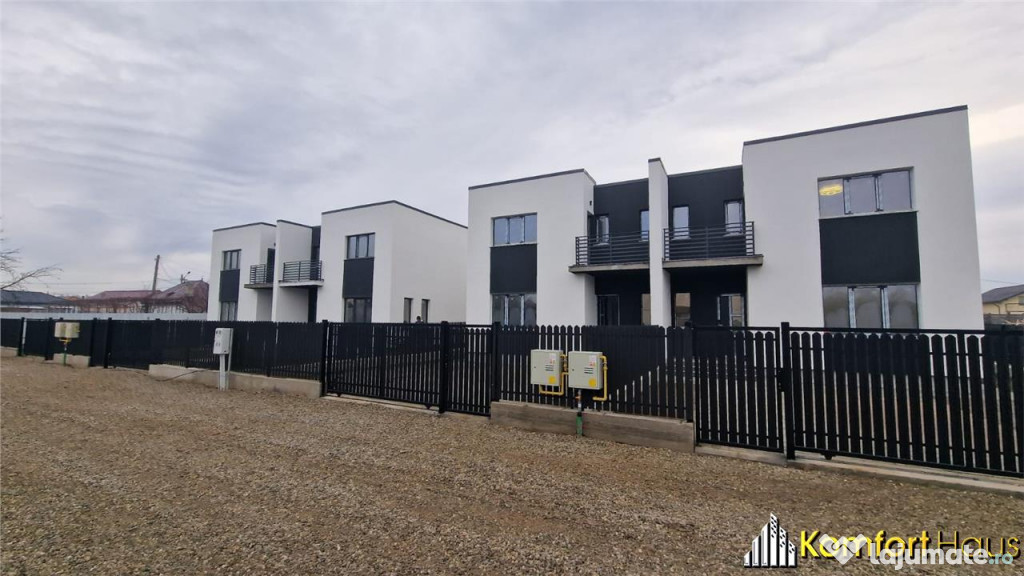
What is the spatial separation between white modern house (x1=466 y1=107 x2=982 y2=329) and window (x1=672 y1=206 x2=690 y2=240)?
0.05 metres

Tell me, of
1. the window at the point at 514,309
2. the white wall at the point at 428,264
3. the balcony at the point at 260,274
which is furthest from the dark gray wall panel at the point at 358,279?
the window at the point at 514,309

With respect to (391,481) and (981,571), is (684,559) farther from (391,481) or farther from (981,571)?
(391,481)

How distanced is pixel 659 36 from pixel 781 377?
28.4 feet

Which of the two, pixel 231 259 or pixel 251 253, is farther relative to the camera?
pixel 231 259

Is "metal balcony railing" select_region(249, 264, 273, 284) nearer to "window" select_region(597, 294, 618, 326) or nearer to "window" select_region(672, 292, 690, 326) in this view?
"window" select_region(597, 294, 618, 326)

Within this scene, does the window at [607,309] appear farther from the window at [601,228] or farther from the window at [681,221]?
the window at [681,221]

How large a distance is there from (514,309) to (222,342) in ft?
32.2

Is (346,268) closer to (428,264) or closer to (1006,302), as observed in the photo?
(428,264)

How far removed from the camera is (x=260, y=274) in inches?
961

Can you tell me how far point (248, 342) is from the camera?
11.4 metres

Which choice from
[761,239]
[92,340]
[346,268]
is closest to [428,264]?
[346,268]

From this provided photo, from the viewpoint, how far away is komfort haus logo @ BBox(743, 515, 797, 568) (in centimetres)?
328

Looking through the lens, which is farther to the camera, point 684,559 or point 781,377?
point 781,377

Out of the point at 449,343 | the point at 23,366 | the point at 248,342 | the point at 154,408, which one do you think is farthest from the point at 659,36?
the point at 23,366
